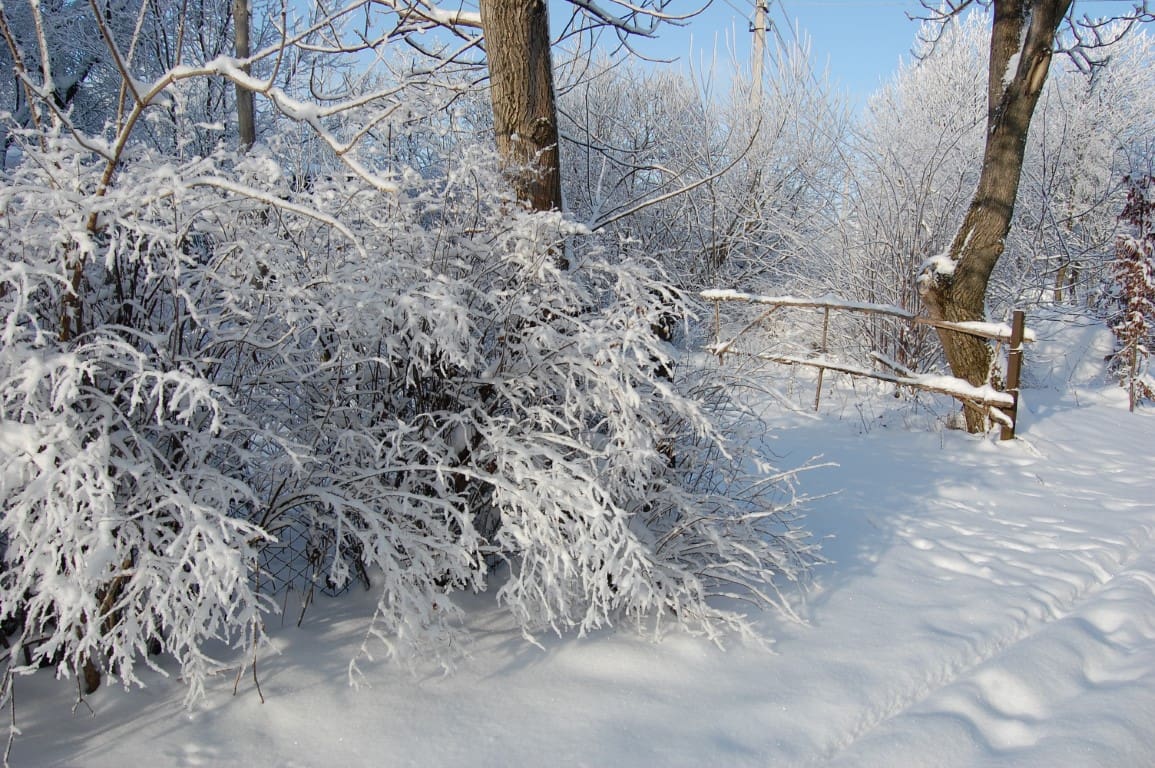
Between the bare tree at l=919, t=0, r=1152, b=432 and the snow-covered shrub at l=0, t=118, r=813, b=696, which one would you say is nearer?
the snow-covered shrub at l=0, t=118, r=813, b=696

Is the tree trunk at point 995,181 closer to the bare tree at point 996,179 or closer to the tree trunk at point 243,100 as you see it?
the bare tree at point 996,179

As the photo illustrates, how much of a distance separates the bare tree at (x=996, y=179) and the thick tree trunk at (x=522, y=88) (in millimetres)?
4181

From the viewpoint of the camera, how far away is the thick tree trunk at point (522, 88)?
3605 millimetres

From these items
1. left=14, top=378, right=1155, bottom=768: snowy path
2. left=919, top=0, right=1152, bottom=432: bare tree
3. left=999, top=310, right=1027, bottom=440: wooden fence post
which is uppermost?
left=919, top=0, right=1152, bottom=432: bare tree

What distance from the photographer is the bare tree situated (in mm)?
6105

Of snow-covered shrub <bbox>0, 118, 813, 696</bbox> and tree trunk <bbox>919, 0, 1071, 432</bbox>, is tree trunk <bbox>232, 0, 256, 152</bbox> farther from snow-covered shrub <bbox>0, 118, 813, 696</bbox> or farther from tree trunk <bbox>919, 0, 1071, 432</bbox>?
tree trunk <bbox>919, 0, 1071, 432</bbox>

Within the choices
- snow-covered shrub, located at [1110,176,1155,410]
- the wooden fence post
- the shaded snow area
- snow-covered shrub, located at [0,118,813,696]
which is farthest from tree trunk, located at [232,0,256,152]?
snow-covered shrub, located at [1110,176,1155,410]

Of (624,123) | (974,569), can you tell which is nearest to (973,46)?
(624,123)

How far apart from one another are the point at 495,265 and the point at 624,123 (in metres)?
11.1

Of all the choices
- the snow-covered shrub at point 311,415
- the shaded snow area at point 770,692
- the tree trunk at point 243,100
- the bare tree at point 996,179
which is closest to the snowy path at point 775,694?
the shaded snow area at point 770,692

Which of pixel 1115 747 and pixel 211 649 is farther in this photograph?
pixel 211 649

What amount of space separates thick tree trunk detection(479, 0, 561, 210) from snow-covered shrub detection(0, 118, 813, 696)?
239mm

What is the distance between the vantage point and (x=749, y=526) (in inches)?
127

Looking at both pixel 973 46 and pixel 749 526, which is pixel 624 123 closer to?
pixel 973 46
